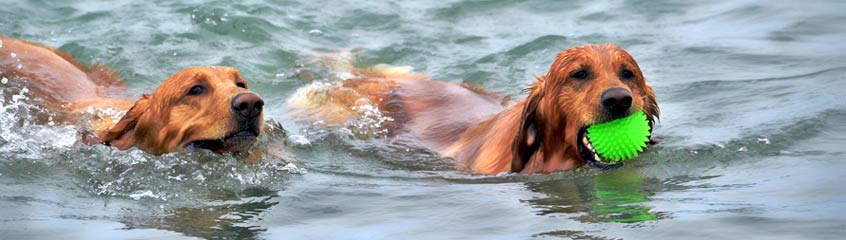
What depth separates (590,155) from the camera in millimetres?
6992

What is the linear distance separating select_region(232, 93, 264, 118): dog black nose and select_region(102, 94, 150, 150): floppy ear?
75 centimetres

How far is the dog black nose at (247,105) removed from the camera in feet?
23.4

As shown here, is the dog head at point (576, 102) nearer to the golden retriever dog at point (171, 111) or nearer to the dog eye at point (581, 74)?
the dog eye at point (581, 74)

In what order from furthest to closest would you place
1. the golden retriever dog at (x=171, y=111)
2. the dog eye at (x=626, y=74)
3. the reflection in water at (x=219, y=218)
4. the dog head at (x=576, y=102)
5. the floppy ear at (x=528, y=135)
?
the golden retriever dog at (x=171, y=111) < the floppy ear at (x=528, y=135) < the dog eye at (x=626, y=74) < the dog head at (x=576, y=102) < the reflection in water at (x=219, y=218)

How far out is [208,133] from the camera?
7270 mm

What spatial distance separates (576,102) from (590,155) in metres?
0.34

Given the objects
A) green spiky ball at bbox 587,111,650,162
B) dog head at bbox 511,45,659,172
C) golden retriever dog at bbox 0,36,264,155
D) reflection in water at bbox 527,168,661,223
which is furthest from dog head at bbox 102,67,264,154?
green spiky ball at bbox 587,111,650,162

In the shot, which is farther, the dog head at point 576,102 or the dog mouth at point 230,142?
the dog mouth at point 230,142

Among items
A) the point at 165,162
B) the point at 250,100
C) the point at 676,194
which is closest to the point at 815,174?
the point at 676,194

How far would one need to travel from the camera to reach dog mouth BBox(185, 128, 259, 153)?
727 centimetres

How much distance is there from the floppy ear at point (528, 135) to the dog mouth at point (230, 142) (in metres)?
1.42

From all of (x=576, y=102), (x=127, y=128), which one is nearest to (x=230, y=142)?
(x=127, y=128)

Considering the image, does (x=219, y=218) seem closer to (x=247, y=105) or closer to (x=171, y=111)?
(x=247, y=105)

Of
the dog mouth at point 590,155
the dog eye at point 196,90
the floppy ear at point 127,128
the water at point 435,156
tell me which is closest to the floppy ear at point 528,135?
the water at point 435,156
